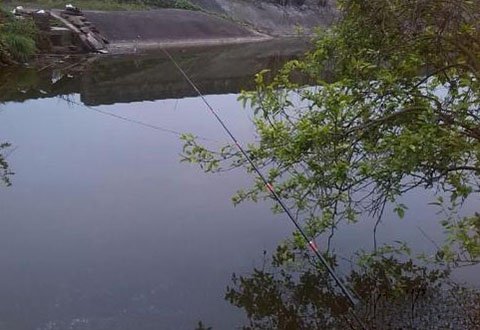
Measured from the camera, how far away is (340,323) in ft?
17.1

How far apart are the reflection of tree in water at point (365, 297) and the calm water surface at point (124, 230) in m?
0.26

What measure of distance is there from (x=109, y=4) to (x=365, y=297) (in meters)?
33.7

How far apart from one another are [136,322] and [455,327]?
2.64 meters

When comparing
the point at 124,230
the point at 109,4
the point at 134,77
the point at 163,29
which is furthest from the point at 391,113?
the point at 109,4

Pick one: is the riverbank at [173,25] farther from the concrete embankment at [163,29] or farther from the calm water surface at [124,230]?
the calm water surface at [124,230]

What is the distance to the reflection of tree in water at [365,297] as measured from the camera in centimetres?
518

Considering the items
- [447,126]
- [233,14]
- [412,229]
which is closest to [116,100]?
[412,229]

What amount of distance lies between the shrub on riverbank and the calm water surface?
322 inches

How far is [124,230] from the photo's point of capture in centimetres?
736

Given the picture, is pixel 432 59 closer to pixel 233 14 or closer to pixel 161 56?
pixel 161 56

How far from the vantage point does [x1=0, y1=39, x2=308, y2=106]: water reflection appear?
17.2 meters

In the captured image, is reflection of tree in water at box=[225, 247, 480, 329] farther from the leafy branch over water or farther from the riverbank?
the riverbank

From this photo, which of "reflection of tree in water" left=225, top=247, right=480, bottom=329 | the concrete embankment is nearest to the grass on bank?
the concrete embankment

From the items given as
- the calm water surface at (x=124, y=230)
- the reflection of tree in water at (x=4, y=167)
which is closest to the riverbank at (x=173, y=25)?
the calm water surface at (x=124, y=230)
